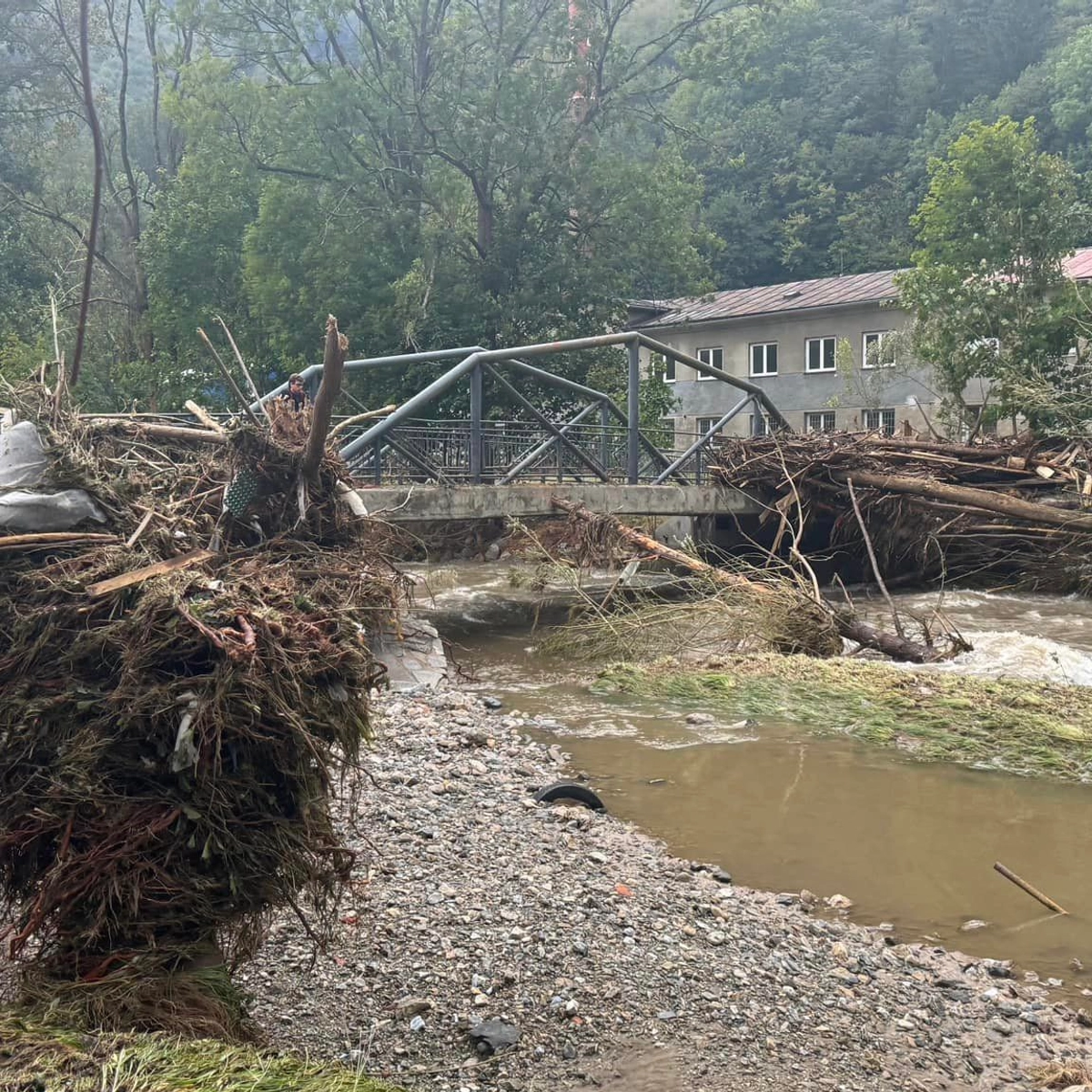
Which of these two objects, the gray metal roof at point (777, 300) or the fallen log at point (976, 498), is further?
the gray metal roof at point (777, 300)

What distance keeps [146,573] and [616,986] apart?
238 centimetres

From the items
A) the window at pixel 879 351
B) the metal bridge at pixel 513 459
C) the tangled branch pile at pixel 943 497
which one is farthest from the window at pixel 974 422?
the metal bridge at pixel 513 459

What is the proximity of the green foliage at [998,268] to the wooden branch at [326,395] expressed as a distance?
2271cm

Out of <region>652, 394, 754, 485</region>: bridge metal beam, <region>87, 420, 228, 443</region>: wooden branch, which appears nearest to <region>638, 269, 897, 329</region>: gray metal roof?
<region>652, 394, 754, 485</region>: bridge metal beam

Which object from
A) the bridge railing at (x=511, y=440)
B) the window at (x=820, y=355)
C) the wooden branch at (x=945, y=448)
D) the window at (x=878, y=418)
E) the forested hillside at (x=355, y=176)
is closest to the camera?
the bridge railing at (x=511, y=440)

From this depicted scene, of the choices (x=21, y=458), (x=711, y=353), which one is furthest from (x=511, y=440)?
(x=711, y=353)

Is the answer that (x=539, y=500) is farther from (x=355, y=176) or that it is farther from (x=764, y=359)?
(x=764, y=359)

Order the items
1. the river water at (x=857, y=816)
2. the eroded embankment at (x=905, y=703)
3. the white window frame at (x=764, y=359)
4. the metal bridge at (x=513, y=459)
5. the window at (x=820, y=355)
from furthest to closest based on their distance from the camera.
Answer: the white window frame at (x=764, y=359), the window at (x=820, y=355), the metal bridge at (x=513, y=459), the eroded embankment at (x=905, y=703), the river water at (x=857, y=816)

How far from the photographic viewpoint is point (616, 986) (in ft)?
14.2

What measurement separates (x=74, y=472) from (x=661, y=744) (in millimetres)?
5792

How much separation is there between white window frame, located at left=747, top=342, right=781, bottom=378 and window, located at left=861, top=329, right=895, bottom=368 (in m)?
3.46

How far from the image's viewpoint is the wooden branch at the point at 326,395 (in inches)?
145

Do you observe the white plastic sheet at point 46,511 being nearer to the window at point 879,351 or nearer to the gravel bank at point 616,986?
the gravel bank at point 616,986

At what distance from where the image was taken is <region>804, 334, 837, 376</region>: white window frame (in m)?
39.1
